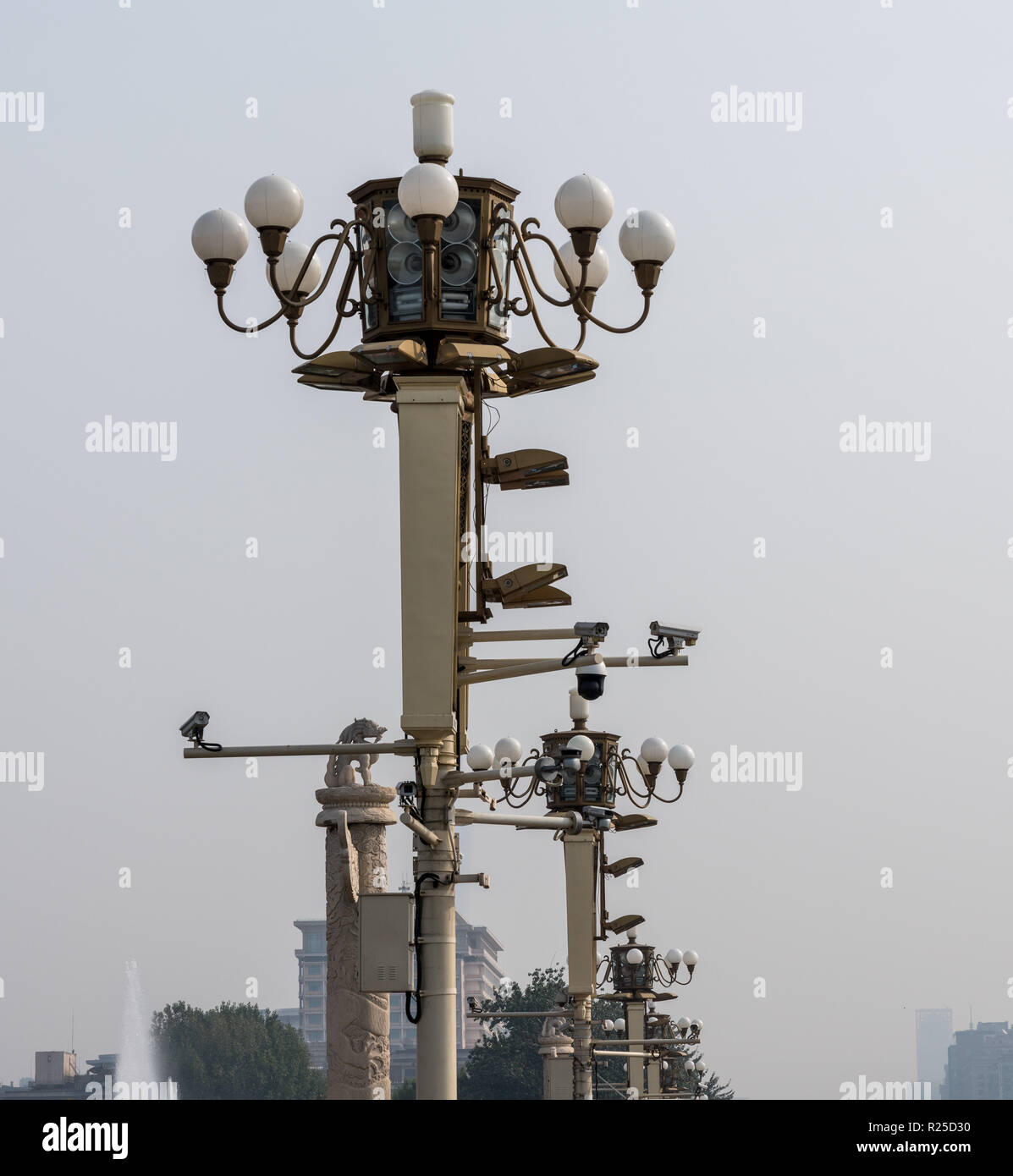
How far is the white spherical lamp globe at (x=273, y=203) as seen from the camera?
10398 mm

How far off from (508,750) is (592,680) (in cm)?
636

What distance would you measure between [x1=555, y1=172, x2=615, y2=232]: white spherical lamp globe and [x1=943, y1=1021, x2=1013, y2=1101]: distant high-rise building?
91.7 m

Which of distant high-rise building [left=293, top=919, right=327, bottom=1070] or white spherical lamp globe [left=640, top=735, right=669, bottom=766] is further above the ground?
white spherical lamp globe [left=640, top=735, right=669, bottom=766]

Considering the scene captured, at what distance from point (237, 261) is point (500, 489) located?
2.08 meters

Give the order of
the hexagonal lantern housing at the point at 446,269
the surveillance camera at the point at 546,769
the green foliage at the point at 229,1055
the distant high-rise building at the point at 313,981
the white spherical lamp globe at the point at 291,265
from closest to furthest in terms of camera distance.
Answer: the surveillance camera at the point at 546,769
the hexagonal lantern housing at the point at 446,269
the white spherical lamp globe at the point at 291,265
the green foliage at the point at 229,1055
the distant high-rise building at the point at 313,981

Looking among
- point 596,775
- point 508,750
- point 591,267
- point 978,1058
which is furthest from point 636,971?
point 978,1058

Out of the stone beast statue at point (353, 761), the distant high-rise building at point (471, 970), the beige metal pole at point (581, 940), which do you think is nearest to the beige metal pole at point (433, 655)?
the stone beast statue at point (353, 761)

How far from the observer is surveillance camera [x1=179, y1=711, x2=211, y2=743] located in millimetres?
10094

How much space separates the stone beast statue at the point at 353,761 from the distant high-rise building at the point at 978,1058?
8776cm

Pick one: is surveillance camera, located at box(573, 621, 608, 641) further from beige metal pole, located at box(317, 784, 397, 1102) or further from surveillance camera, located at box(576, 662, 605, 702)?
beige metal pole, located at box(317, 784, 397, 1102)

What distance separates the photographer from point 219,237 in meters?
10.6

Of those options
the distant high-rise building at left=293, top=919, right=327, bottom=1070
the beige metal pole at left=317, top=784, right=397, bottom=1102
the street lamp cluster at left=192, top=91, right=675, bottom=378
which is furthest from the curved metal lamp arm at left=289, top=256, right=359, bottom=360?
the distant high-rise building at left=293, top=919, right=327, bottom=1070

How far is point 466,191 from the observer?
34.8 feet

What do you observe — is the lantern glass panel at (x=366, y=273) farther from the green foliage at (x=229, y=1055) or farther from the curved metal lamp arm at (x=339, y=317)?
the green foliage at (x=229, y=1055)
